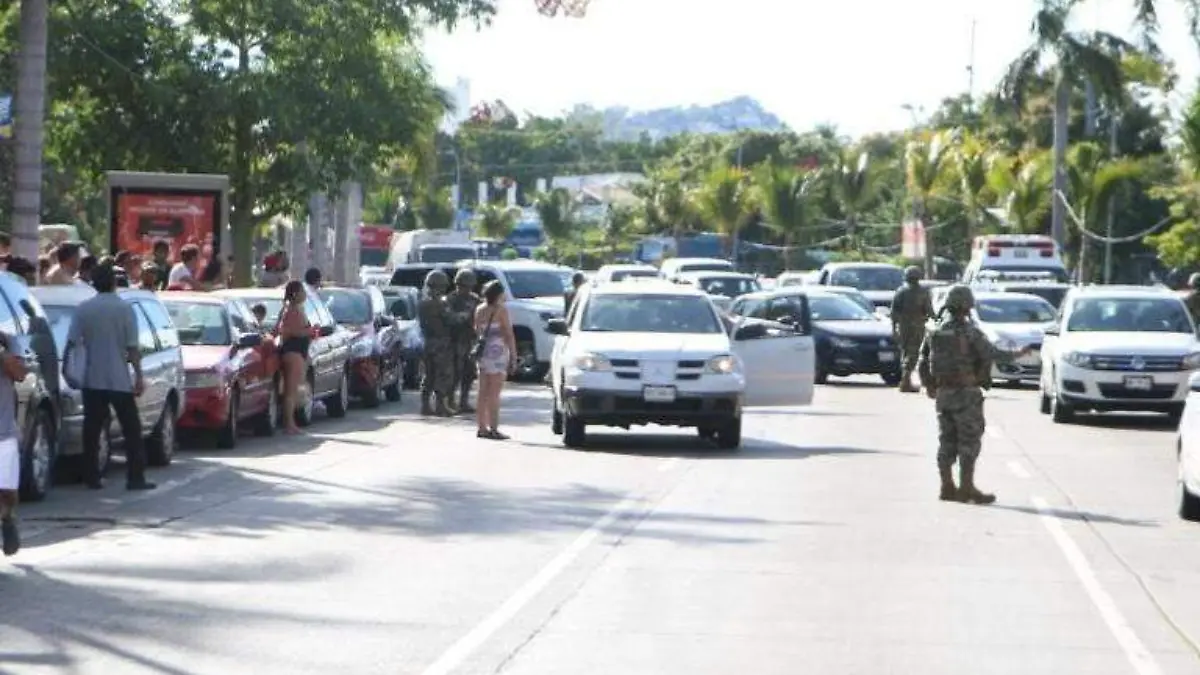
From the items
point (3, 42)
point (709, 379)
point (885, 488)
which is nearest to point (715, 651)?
point (885, 488)

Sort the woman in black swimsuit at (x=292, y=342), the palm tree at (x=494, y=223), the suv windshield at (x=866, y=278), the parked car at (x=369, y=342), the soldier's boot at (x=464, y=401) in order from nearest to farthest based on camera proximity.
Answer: the woman in black swimsuit at (x=292, y=342) < the soldier's boot at (x=464, y=401) < the parked car at (x=369, y=342) < the suv windshield at (x=866, y=278) < the palm tree at (x=494, y=223)

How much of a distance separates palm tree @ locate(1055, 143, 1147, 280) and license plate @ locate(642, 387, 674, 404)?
138ft

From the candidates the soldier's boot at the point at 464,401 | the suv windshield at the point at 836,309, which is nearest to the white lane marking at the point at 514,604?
the soldier's boot at the point at 464,401

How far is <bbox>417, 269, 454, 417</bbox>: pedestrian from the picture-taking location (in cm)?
2961

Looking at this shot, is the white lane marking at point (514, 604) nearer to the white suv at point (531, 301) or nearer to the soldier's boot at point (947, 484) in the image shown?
the soldier's boot at point (947, 484)

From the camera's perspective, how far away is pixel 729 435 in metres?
25.0

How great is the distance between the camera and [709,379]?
24.5 m

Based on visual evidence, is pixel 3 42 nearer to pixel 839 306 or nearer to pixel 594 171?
pixel 839 306

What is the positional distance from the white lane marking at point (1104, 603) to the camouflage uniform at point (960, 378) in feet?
2.45

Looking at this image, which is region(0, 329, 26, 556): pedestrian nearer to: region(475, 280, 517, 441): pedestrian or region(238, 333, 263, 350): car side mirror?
region(238, 333, 263, 350): car side mirror

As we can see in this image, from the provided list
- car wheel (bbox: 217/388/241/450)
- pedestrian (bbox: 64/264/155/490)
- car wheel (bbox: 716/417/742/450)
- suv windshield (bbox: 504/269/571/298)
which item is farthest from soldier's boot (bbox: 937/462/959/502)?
suv windshield (bbox: 504/269/571/298)

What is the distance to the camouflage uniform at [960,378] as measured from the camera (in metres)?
19.3

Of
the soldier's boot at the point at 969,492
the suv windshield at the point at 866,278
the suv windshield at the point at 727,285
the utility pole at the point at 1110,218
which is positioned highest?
the utility pole at the point at 1110,218

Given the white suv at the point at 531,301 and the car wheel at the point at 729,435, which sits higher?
the white suv at the point at 531,301
